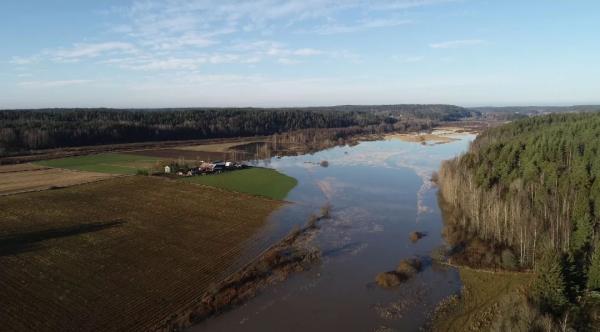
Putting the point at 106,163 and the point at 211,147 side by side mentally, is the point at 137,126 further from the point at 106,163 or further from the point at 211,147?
the point at 106,163

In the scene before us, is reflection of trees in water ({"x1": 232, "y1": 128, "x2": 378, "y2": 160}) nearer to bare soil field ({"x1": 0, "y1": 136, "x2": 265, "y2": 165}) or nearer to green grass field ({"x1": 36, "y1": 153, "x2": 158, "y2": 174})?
bare soil field ({"x1": 0, "y1": 136, "x2": 265, "y2": 165})

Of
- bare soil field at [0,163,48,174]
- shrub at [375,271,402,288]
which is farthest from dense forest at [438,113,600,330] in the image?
bare soil field at [0,163,48,174]

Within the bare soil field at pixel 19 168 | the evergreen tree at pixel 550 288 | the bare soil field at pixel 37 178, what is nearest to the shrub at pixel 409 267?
the evergreen tree at pixel 550 288

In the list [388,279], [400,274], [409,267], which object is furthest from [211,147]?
[388,279]

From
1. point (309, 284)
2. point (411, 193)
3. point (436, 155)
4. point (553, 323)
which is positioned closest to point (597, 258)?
point (553, 323)

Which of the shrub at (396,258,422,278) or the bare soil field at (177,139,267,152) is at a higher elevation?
the bare soil field at (177,139,267,152)

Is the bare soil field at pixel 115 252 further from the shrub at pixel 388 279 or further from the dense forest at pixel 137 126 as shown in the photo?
the dense forest at pixel 137 126

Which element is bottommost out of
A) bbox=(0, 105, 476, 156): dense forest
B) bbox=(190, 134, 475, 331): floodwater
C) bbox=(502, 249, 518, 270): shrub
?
bbox=(190, 134, 475, 331): floodwater
